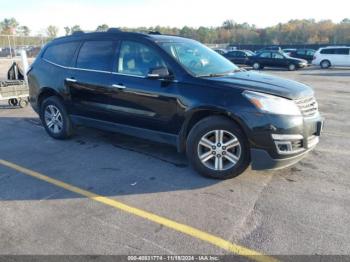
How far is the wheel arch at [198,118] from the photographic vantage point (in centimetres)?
395

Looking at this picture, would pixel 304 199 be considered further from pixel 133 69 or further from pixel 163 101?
pixel 133 69

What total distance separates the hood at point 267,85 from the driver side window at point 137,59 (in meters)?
0.91

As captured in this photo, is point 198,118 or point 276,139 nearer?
point 276,139

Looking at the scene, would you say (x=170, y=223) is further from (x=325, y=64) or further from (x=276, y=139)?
(x=325, y=64)

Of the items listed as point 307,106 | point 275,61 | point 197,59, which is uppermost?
point 275,61

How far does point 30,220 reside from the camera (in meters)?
3.35

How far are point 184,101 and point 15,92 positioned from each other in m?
6.79

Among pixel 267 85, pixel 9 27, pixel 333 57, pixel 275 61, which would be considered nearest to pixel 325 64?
pixel 333 57

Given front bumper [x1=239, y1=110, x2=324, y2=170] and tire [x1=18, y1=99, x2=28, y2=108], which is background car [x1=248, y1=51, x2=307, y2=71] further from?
front bumper [x1=239, y1=110, x2=324, y2=170]

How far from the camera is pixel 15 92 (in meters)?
9.18

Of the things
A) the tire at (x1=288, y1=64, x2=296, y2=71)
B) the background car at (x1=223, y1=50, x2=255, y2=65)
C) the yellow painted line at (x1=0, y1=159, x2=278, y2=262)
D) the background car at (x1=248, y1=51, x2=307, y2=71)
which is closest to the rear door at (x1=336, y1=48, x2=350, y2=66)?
the background car at (x1=248, y1=51, x2=307, y2=71)

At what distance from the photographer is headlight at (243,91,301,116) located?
3801 mm

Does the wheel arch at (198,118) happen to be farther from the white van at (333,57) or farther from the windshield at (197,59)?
the white van at (333,57)

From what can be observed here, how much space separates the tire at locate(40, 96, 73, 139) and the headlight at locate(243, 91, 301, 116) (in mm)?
3466
